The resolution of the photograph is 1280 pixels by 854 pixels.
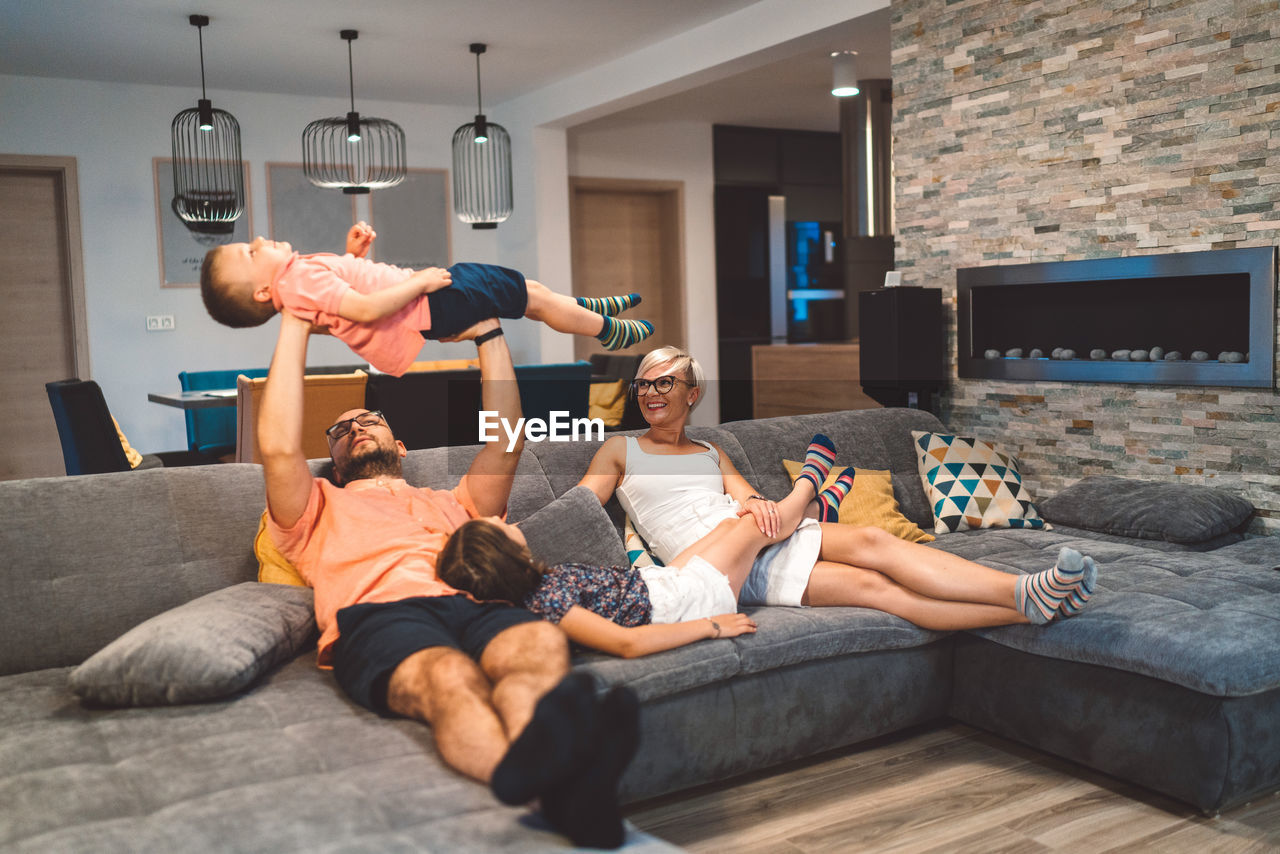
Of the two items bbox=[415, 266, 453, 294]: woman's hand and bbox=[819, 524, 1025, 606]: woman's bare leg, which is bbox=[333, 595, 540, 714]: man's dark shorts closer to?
bbox=[415, 266, 453, 294]: woman's hand

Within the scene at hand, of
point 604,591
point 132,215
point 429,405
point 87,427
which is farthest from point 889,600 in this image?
point 132,215

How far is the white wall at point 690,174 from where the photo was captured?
7.46 meters

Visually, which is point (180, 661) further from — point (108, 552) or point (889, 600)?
point (889, 600)

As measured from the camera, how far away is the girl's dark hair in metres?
2.11

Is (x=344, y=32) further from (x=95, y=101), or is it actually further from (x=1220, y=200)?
(x=1220, y=200)

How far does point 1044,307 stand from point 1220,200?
79cm

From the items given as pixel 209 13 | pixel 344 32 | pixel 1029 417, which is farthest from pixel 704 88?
pixel 1029 417

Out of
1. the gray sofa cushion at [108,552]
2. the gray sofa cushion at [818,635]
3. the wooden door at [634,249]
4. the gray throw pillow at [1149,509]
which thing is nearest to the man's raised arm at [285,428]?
the gray sofa cushion at [108,552]

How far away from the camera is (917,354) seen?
406 centimetres

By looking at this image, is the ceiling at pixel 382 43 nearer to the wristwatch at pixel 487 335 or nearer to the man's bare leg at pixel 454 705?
the wristwatch at pixel 487 335

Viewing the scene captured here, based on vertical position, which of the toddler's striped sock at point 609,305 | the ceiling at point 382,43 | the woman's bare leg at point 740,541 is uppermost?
the ceiling at point 382,43

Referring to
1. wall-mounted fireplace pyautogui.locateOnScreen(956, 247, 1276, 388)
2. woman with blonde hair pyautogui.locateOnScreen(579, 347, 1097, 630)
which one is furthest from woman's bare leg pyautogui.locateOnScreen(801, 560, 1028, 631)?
wall-mounted fireplace pyautogui.locateOnScreen(956, 247, 1276, 388)

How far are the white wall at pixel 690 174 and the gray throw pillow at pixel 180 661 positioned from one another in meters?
5.71

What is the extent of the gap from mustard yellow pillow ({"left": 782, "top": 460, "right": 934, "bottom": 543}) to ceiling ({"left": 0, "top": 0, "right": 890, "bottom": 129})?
7.26 feet
